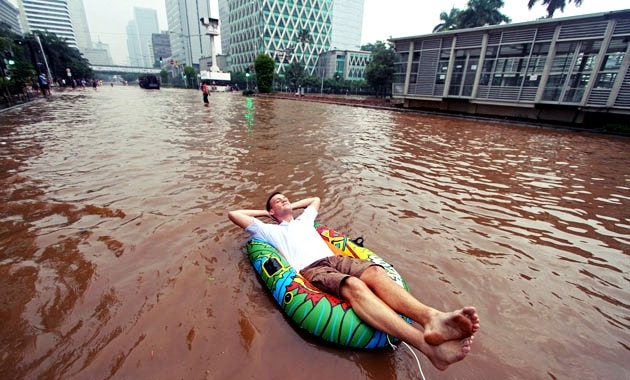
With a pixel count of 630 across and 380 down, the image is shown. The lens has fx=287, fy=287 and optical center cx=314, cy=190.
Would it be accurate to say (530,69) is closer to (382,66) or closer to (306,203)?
(306,203)

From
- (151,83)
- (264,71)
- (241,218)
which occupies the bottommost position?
(241,218)

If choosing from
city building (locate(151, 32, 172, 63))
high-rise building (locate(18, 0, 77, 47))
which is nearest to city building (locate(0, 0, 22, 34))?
high-rise building (locate(18, 0, 77, 47))

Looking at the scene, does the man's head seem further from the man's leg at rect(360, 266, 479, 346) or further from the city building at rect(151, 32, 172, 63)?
the city building at rect(151, 32, 172, 63)

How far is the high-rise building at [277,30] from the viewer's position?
8769cm

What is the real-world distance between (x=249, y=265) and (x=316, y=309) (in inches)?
59.5

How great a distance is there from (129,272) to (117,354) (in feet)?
4.04

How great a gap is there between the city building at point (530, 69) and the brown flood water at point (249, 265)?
10.8m

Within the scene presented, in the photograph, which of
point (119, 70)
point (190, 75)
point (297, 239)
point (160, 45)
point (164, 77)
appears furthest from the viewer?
point (160, 45)

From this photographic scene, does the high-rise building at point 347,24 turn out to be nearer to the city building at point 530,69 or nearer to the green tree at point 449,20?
the green tree at point 449,20

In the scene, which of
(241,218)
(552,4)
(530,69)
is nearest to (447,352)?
(241,218)

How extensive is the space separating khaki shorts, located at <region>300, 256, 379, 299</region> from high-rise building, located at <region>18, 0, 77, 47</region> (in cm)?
14544

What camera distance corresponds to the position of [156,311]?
288cm

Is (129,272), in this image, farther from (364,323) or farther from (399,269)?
(399,269)

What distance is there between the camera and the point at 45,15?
107750 mm
